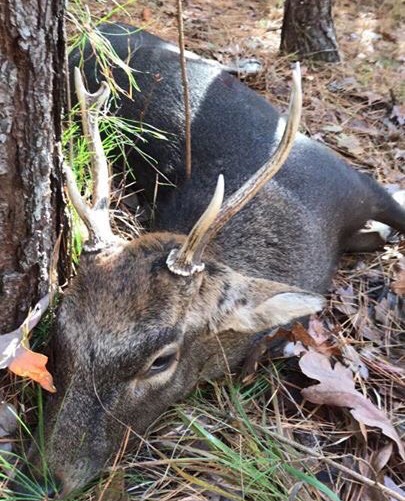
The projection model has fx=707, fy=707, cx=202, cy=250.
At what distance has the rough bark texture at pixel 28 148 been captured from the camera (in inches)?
98.7

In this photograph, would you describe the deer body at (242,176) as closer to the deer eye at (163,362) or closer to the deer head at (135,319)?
the deer head at (135,319)

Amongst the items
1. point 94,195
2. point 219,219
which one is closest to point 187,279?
point 219,219

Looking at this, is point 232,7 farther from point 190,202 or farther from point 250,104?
point 190,202

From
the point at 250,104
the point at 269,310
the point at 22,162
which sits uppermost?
the point at 22,162

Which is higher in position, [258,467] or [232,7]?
[232,7]

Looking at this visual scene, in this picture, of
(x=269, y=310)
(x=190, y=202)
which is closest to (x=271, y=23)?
(x=190, y=202)

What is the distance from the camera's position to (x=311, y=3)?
6660 mm

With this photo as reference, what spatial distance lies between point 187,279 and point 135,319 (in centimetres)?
30

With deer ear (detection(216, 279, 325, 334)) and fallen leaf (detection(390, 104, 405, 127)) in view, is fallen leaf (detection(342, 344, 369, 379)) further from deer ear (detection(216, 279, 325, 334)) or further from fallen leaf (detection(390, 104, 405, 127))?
fallen leaf (detection(390, 104, 405, 127))

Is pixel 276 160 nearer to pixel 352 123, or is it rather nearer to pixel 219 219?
pixel 219 219

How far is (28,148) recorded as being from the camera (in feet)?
Answer: 9.01

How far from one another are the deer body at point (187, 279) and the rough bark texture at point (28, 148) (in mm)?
193

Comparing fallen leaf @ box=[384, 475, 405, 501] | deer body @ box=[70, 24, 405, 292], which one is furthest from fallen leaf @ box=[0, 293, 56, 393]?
fallen leaf @ box=[384, 475, 405, 501]

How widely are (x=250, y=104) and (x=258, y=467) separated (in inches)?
105
